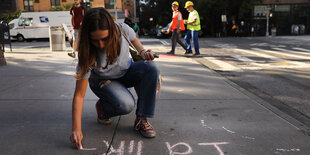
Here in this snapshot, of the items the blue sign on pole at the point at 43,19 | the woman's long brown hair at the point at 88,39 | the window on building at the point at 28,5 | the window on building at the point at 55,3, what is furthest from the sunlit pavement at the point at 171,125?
the window on building at the point at 28,5

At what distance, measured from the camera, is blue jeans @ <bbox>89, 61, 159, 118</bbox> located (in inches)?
104

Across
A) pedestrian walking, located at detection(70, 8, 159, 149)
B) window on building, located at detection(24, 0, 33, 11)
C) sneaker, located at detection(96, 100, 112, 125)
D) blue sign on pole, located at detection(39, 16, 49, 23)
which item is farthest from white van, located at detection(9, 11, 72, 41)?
pedestrian walking, located at detection(70, 8, 159, 149)

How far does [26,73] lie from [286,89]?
17.0 feet

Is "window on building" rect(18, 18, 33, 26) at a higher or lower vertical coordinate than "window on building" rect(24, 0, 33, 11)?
lower

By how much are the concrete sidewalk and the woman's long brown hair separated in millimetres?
738

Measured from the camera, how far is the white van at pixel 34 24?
24453mm

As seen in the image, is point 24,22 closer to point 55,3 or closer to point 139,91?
point 55,3

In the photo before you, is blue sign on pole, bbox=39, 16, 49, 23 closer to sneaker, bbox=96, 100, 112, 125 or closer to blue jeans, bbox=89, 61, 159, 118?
sneaker, bbox=96, 100, 112, 125

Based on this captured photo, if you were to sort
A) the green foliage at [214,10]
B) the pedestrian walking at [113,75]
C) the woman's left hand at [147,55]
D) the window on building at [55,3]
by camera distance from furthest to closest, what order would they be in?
1. the window on building at [55,3]
2. the green foliage at [214,10]
3. the woman's left hand at [147,55]
4. the pedestrian walking at [113,75]

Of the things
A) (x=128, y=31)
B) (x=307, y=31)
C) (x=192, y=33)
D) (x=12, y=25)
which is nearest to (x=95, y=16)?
(x=128, y=31)

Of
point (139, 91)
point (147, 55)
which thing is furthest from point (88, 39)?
point (139, 91)

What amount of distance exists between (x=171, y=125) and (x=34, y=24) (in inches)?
997

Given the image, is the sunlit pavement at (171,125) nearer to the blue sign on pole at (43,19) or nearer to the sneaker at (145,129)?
the sneaker at (145,129)

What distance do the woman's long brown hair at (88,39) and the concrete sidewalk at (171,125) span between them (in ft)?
2.42
